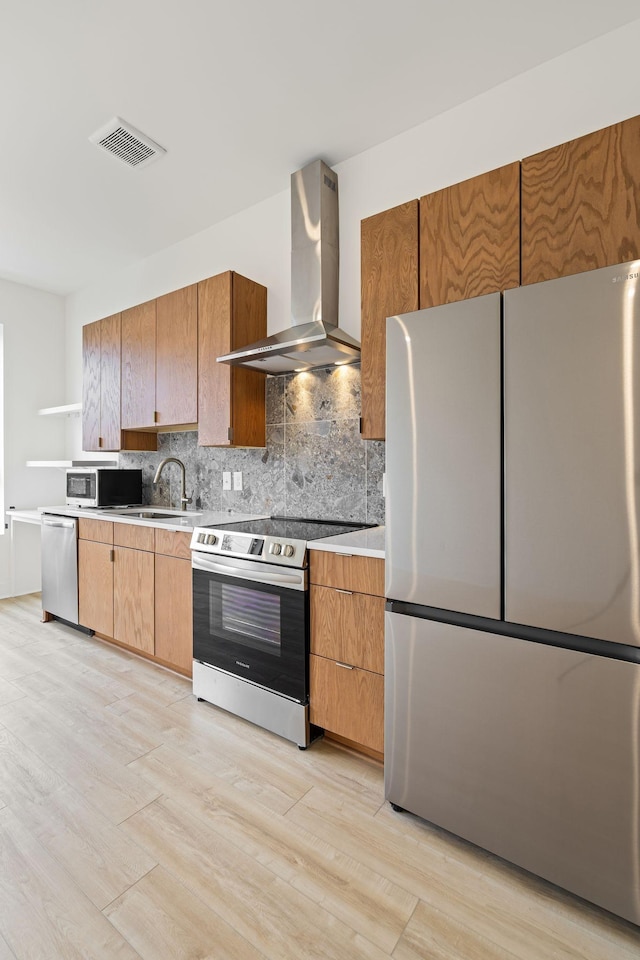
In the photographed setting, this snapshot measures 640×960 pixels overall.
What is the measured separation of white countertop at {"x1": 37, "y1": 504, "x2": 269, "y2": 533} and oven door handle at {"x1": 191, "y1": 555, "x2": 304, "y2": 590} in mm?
206

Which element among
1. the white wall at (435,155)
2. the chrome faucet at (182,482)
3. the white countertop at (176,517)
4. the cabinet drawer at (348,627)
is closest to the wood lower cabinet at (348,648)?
the cabinet drawer at (348,627)

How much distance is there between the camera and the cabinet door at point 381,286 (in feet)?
6.73

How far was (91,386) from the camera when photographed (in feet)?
13.2

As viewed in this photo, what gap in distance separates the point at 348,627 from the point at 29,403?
4.40 metres

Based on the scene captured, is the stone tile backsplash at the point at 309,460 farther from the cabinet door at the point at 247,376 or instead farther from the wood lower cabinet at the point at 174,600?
the wood lower cabinet at the point at 174,600

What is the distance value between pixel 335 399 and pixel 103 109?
184cm

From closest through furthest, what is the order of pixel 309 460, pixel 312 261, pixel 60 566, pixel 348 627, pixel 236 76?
pixel 348 627, pixel 236 76, pixel 312 261, pixel 309 460, pixel 60 566

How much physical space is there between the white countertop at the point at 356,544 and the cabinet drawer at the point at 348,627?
179mm

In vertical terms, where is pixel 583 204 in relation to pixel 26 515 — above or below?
above

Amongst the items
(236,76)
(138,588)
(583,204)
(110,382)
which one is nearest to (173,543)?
(138,588)

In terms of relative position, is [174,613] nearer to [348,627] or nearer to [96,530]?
[96,530]

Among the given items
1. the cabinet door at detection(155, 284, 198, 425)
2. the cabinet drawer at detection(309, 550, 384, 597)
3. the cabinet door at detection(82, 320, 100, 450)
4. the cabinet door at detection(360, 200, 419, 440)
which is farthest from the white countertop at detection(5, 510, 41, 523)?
the cabinet door at detection(360, 200, 419, 440)

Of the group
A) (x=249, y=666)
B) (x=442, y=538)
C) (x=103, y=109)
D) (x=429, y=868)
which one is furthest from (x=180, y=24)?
(x=429, y=868)

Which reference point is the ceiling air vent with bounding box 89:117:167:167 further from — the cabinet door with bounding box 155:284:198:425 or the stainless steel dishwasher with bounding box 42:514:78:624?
the stainless steel dishwasher with bounding box 42:514:78:624
